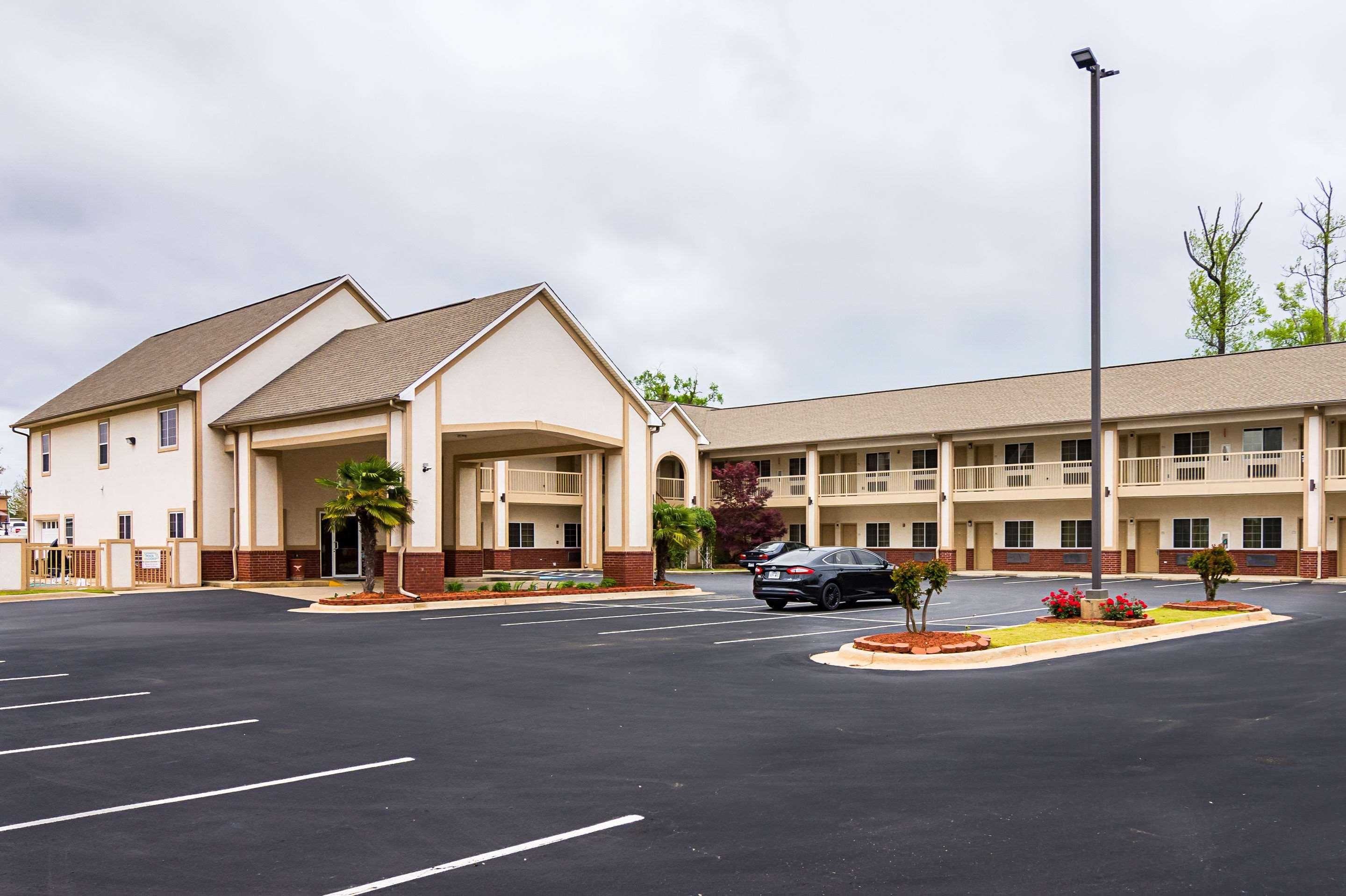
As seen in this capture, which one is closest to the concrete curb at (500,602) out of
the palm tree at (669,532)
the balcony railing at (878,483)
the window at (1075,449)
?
the palm tree at (669,532)

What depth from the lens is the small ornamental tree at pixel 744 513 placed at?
47.3 meters

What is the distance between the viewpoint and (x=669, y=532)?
3092cm

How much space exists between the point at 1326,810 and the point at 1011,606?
17577 millimetres

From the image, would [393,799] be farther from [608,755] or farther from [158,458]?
[158,458]

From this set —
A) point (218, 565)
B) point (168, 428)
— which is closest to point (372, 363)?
point (218, 565)

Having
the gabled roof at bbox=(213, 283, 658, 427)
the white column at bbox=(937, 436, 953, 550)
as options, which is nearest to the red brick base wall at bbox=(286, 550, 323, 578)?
the gabled roof at bbox=(213, 283, 658, 427)

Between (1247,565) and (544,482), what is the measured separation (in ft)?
92.6

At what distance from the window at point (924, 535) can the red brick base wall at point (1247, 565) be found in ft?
30.7

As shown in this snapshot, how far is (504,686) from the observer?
39.5 feet

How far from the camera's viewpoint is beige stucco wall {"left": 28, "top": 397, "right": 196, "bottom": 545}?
3170 cm

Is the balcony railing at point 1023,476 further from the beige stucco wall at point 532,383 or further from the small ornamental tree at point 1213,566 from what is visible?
the beige stucco wall at point 532,383

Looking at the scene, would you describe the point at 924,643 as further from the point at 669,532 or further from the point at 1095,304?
A: the point at 669,532

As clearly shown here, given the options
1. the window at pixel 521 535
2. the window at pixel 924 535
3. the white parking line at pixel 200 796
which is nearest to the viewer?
the white parking line at pixel 200 796

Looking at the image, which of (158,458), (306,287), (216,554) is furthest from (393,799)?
(306,287)
